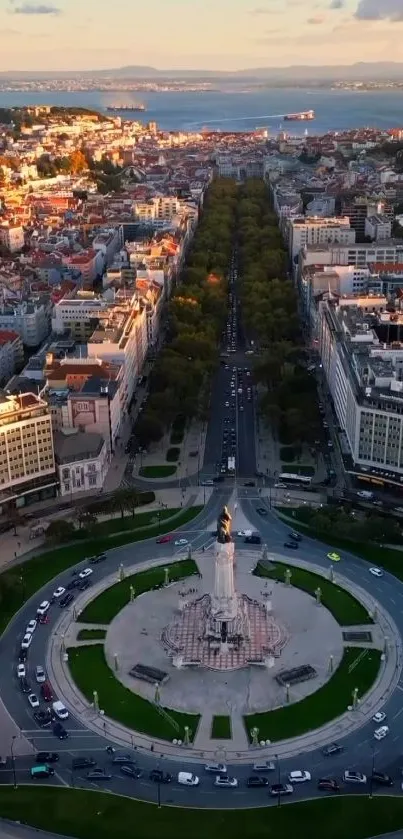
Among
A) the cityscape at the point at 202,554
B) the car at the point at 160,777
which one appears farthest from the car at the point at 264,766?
the car at the point at 160,777

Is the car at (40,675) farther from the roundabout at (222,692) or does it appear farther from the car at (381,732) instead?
the car at (381,732)

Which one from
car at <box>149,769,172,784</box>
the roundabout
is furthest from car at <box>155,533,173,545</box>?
car at <box>149,769,172,784</box>

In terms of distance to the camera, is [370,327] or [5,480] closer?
[5,480]

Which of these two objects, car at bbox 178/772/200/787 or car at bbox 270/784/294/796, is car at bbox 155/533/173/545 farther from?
car at bbox 270/784/294/796

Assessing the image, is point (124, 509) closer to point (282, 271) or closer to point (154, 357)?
point (154, 357)

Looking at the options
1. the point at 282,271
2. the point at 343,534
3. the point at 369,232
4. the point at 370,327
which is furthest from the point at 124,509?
the point at 369,232

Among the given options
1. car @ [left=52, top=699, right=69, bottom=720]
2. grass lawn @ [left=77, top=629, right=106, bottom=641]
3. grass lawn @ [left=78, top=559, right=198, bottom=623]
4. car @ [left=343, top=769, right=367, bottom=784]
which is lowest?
car @ [left=343, top=769, right=367, bottom=784]
